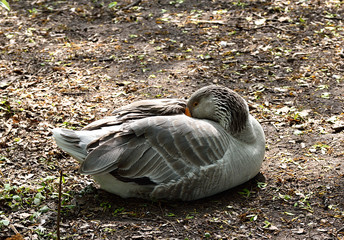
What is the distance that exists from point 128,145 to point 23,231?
1.25 meters

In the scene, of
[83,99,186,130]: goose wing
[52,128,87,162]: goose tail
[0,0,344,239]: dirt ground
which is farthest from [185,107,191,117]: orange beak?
[52,128,87,162]: goose tail

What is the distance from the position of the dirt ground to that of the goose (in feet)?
0.61

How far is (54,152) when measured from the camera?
19.0ft

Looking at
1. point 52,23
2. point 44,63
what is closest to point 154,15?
point 52,23

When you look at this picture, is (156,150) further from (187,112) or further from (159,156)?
(187,112)

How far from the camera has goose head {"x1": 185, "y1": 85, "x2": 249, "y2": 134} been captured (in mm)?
5199

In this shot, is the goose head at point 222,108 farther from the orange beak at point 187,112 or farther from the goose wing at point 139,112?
the goose wing at point 139,112

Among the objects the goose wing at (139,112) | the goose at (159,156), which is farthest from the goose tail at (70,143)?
the goose wing at (139,112)

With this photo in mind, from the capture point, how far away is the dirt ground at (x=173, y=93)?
4.66m

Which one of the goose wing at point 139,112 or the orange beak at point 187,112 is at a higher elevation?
the goose wing at point 139,112

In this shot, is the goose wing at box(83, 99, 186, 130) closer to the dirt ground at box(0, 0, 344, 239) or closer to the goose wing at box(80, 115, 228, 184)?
the goose wing at box(80, 115, 228, 184)

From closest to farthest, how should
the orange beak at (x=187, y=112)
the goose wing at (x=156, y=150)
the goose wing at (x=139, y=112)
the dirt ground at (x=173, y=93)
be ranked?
1. the dirt ground at (x=173, y=93)
2. the goose wing at (x=156, y=150)
3. the goose wing at (x=139, y=112)
4. the orange beak at (x=187, y=112)

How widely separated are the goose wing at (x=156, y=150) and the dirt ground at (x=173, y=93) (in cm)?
35

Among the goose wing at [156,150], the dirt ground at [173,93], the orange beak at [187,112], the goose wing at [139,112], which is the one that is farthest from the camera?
the orange beak at [187,112]
